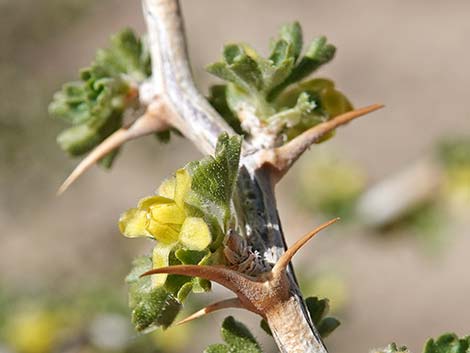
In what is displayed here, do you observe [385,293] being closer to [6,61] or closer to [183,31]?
[6,61]

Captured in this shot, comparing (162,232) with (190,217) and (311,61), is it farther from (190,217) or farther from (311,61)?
(311,61)

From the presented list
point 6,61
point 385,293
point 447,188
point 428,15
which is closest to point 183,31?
point 447,188

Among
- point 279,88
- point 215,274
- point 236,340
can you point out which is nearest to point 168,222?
point 215,274

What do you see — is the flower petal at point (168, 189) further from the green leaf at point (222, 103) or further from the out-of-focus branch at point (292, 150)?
the green leaf at point (222, 103)

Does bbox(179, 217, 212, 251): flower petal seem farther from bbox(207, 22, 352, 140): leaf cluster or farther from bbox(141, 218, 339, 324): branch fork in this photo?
bbox(207, 22, 352, 140): leaf cluster

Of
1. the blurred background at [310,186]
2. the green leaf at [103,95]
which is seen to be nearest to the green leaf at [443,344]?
the green leaf at [103,95]

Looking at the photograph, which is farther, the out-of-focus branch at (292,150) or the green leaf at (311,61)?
the green leaf at (311,61)

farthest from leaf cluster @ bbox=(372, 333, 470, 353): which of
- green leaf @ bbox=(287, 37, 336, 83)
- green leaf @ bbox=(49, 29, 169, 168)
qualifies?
green leaf @ bbox=(49, 29, 169, 168)
